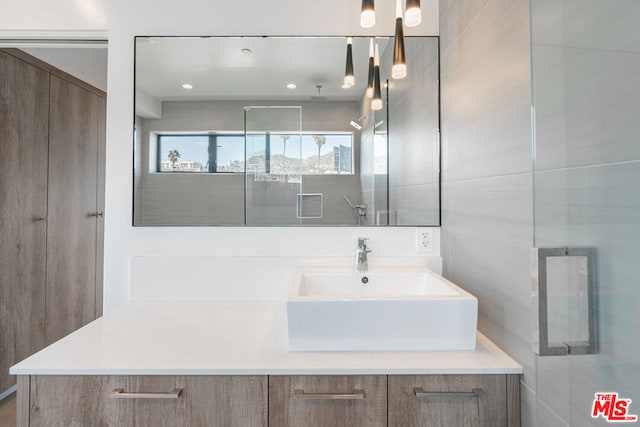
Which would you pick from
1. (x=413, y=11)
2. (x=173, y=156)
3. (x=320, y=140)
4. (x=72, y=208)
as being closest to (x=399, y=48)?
A: (x=413, y=11)

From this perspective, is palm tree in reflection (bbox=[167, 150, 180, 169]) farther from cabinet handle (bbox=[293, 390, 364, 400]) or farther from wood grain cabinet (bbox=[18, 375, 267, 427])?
cabinet handle (bbox=[293, 390, 364, 400])

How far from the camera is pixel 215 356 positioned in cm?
95

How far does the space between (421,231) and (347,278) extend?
431 millimetres

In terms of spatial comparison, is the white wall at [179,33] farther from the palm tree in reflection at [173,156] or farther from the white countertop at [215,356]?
the white countertop at [215,356]

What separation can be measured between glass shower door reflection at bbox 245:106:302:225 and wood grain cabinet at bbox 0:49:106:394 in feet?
5.67

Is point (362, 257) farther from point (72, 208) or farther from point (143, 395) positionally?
point (72, 208)

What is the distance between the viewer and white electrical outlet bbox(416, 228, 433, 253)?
152 centimetres

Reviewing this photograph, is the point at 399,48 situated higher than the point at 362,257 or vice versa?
the point at 399,48

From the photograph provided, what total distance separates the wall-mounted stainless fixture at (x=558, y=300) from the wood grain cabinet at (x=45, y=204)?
2791 mm

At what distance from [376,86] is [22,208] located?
7.86ft

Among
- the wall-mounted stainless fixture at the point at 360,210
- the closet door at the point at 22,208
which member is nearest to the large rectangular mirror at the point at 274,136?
the wall-mounted stainless fixture at the point at 360,210

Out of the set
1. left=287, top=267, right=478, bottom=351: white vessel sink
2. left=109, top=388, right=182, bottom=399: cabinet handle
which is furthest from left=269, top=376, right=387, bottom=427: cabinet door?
left=109, top=388, right=182, bottom=399: cabinet handle

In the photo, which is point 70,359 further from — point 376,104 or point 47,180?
point 47,180

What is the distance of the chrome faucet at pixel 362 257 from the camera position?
142cm
